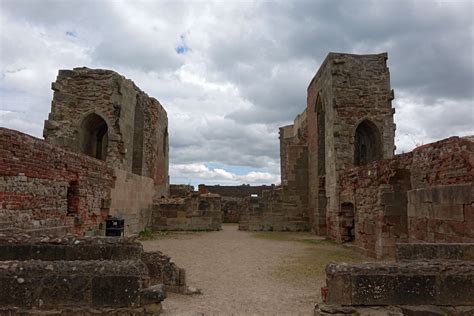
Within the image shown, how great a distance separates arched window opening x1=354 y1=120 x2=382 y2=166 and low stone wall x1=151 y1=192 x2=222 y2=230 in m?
6.75

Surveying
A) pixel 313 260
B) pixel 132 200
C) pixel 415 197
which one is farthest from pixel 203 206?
pixel 415 197

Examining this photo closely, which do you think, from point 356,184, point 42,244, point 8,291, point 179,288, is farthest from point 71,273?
point 356,184

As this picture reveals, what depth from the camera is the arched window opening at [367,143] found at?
14891 mm

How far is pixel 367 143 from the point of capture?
639 inches

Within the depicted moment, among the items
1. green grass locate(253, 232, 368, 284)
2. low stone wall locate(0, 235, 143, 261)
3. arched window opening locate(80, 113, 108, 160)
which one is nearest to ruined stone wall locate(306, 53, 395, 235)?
green grass locate(253, 232, 368, 284)

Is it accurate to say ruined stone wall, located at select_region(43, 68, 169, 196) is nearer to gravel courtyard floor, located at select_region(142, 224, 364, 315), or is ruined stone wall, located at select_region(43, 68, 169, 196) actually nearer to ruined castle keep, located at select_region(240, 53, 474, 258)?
gravel courtyard floor, located at select_region(142, 224, 364, 315)

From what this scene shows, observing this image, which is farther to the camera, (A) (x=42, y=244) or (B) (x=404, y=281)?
(A) (x=42, y=244)

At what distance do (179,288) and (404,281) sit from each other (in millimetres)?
3640

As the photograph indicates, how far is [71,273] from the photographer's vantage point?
150 inches

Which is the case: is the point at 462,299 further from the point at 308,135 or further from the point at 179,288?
the point at 308,135

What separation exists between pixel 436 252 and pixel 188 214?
45.8ft

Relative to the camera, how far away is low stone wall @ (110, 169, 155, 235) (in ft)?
42.6

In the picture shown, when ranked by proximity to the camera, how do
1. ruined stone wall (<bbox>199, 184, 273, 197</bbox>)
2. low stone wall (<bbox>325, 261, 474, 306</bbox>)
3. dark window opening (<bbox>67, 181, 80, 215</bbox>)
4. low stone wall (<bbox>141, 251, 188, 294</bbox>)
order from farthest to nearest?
ruined stone wall (<bbox>199, 184, 273, 197</bbox>), dark window opening (<bbox>67, 181, 80, 215</bbox>), low stone wall (<bbox>141, 251, 188, 294</bbox>), low stone wall (<bbox>325, 261, 474, 306</bbox>)

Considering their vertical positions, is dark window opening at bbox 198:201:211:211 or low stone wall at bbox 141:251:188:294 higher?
dark window opening at bbox 198:201:211:211
